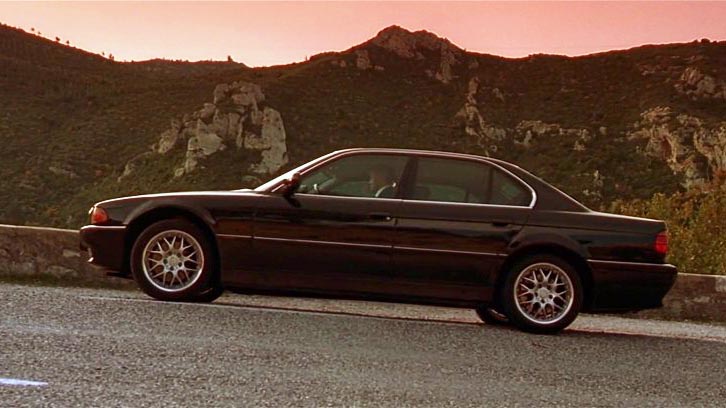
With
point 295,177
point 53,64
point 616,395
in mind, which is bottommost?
point 616,395

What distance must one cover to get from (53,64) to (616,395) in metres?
78.4

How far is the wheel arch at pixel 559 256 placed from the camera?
265 inches

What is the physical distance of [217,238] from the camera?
6.91m

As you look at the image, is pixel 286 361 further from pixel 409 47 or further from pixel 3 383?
pixel 409 47

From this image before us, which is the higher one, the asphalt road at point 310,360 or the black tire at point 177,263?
the black tire at point 177,263

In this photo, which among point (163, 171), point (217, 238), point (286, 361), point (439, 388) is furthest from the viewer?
point (163, 171)

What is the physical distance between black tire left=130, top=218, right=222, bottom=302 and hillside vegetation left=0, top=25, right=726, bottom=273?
40.6 metres

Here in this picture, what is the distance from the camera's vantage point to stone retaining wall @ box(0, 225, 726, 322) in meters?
9.10

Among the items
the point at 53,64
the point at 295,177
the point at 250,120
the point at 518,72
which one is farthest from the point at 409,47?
the point at 295,177

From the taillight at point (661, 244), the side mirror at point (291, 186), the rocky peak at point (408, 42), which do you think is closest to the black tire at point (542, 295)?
the taillight at point (661, 244)

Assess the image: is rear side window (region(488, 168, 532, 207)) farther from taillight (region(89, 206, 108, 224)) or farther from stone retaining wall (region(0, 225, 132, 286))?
stone retaining wall (region(0, 225, 132, 286))

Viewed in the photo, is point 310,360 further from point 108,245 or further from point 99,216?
point 99,216

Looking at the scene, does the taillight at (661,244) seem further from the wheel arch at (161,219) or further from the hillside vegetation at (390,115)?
the hillside vegetation at (390,115)

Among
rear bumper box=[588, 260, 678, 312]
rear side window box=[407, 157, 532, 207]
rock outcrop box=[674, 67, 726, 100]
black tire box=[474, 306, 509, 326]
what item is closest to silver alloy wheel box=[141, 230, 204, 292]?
rear side window box=[407, 157, 532, 207]
